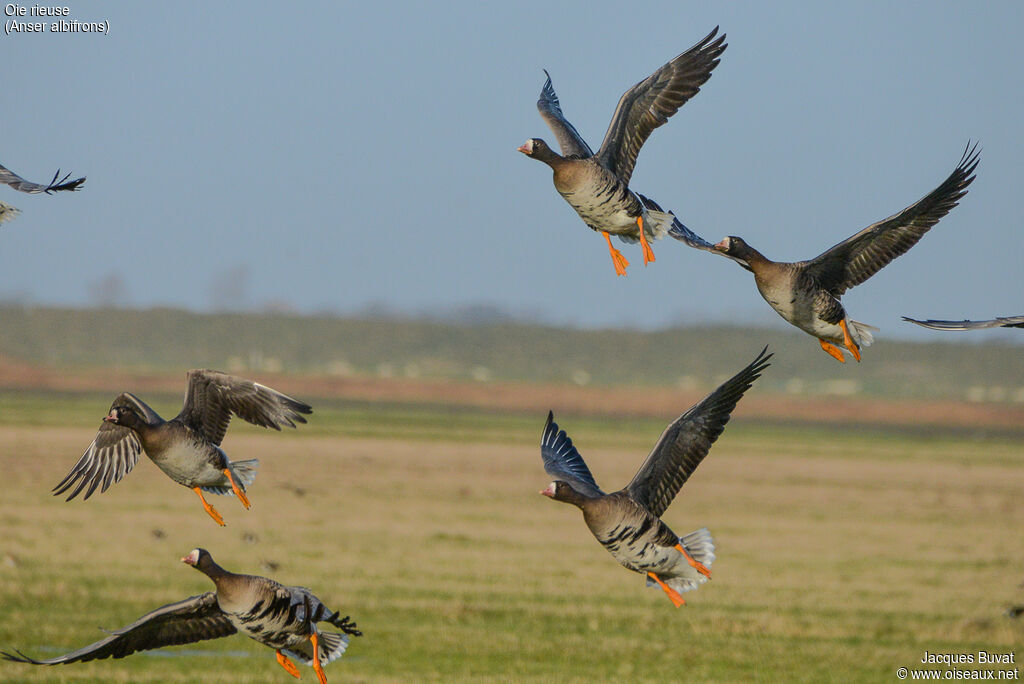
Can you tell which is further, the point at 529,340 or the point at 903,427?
the point at 529,340

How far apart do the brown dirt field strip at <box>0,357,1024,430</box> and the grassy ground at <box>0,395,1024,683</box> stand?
48.2 m

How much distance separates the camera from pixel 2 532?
32.4 metres

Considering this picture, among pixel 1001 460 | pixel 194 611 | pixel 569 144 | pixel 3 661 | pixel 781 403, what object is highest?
pixel 781 403

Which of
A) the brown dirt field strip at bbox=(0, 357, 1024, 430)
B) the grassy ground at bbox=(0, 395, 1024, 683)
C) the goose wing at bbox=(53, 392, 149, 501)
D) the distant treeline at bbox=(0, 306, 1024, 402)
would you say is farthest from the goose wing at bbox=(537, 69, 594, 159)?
Result: the distant treeline at bbox=(0, 306, 1024, 402)

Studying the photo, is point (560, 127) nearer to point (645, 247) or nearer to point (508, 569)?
point (645, 247)

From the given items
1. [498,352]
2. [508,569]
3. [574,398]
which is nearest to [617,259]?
[508,569]

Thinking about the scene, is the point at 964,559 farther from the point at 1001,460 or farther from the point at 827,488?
the point at 1001,460

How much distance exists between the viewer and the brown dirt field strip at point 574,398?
106812 mm

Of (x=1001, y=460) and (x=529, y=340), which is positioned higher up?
(x=529, y=340)

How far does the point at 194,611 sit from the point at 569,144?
3.81 m

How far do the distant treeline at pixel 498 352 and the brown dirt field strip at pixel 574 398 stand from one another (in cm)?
712

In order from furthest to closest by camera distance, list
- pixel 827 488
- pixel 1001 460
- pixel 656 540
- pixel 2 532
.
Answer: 1. pixel 1001 460
2. pixel 827 488
3. pixel 2 532
4. pixel 656 540

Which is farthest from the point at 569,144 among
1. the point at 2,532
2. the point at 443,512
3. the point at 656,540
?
the point at 443,512

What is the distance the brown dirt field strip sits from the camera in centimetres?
10681
